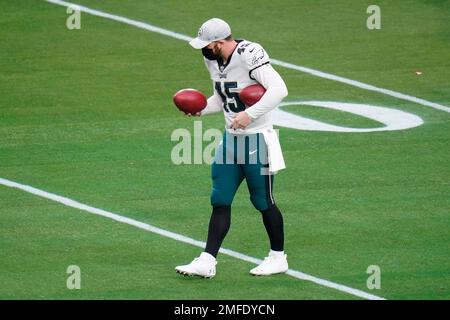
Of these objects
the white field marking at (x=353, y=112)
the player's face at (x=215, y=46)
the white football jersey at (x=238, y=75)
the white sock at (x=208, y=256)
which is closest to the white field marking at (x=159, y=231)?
the white sock at (x=208, y=256)

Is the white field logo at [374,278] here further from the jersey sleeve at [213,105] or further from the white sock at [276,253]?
the jersey sleeve at [213,105]

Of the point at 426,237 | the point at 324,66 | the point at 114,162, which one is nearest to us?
the point at 426,237

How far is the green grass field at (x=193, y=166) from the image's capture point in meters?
11.6

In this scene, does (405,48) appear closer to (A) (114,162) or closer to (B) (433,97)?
(B) (433,97)

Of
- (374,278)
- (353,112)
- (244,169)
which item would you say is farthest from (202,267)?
(353,112)

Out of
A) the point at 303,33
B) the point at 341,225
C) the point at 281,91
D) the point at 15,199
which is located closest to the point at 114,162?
the point at 15,199

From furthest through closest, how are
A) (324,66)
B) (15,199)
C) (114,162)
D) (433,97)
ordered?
1. (324,66)
2. (433,97)
3. (114,162)
4. (15,199)

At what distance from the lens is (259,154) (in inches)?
450

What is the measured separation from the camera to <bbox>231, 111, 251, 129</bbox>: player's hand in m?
11.2

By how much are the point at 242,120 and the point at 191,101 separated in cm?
79

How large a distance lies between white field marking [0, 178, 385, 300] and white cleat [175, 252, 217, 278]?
0.57 m

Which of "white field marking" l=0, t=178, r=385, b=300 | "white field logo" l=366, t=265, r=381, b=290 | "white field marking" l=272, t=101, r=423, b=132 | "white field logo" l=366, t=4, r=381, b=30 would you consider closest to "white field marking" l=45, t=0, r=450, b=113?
"white field marking" l=272, t=101, r=423, b=132

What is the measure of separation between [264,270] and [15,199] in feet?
11.2

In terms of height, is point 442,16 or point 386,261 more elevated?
point 442,16
